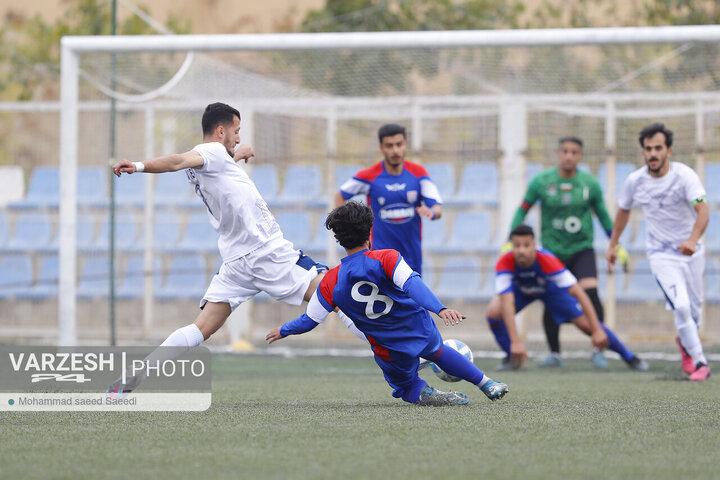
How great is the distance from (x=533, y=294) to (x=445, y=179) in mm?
4490

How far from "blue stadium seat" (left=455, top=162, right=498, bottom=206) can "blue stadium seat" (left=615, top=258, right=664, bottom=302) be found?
6.32 ft

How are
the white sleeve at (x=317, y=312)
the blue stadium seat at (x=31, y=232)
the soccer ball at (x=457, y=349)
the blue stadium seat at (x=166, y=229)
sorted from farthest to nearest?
the blue stadium seat at (x=31, y=232) → the blue stadium seat at (x=166, y=229) → the soccer ball at (x=457, y=349) → the white sleeve at (x=317, y=312)

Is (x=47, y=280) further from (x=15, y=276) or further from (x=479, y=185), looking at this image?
(x=479, y=185)

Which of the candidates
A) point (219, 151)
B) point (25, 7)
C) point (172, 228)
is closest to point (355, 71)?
point (172, 228)

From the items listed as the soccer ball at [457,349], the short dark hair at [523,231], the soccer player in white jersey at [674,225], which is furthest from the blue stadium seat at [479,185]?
the soccer ball at [457,349]

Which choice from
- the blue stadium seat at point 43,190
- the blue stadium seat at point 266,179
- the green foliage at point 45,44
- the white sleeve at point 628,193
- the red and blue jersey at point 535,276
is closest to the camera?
the white sleeve at point 628,193

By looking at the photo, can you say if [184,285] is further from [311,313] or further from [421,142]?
[311,313]

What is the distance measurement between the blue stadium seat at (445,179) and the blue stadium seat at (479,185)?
118 mm

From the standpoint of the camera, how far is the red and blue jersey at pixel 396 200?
848cm

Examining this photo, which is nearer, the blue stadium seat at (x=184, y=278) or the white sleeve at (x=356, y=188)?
the white sleeve at (x=356, y=188)

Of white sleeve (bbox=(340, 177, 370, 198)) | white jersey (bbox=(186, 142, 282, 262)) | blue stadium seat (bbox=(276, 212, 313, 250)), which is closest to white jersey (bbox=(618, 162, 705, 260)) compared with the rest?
white sleeve (bbox=(340, 177, 370, 198))

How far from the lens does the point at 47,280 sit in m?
14.2

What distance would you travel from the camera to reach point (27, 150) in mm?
16578

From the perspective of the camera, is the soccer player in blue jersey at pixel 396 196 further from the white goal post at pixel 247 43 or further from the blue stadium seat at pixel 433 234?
the blue stadium seat at pixel 433 234
